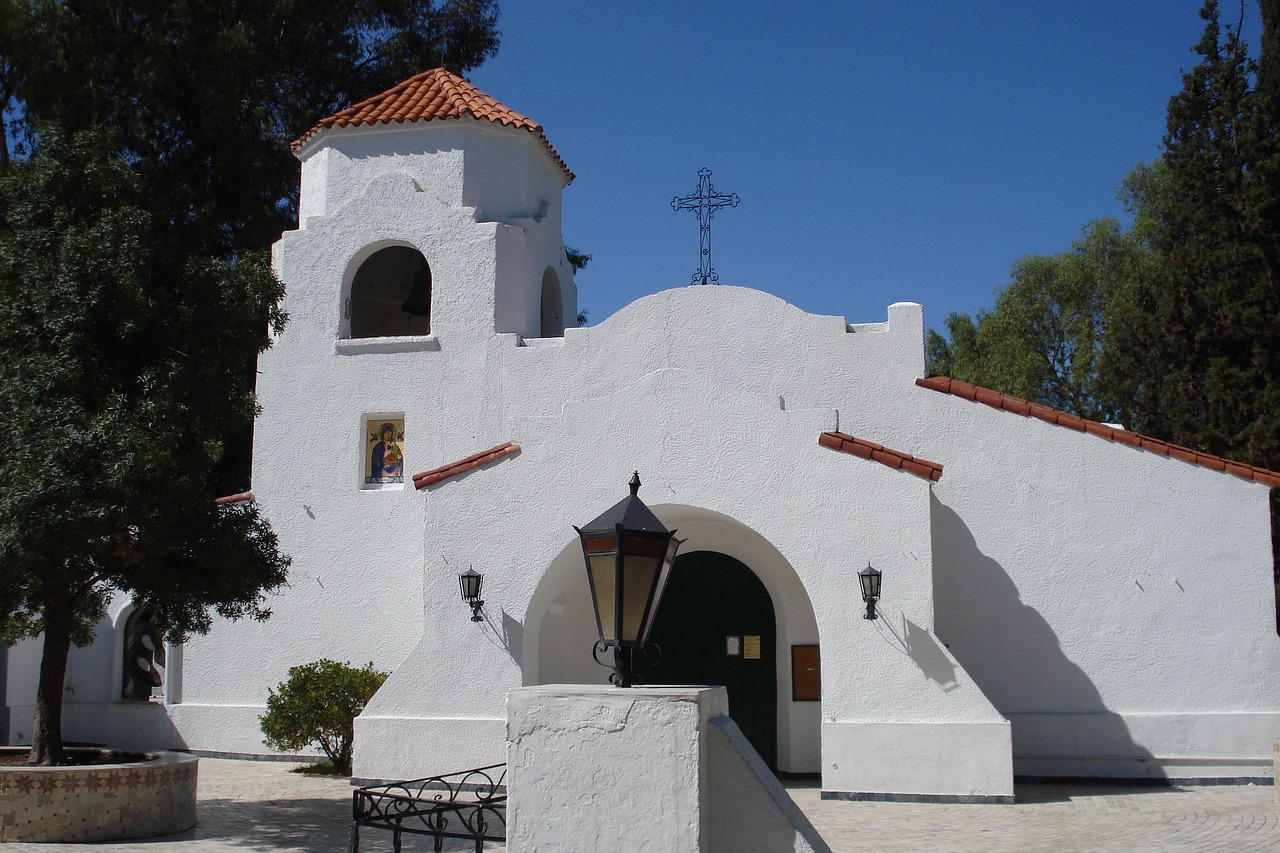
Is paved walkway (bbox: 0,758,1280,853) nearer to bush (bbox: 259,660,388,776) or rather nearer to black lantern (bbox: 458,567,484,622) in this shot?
bush (bbox: 259,660,388,776)

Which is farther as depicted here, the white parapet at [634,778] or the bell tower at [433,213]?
the bell tower at [433,213]

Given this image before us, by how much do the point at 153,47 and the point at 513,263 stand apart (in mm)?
10968

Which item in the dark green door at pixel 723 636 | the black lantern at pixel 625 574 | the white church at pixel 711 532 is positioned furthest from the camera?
the dark green door at pixel 723 636

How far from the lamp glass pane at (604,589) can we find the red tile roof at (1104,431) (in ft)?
26.7

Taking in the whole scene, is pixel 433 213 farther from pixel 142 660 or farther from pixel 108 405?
pixel 142 660

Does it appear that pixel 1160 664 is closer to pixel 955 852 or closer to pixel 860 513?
pixel 860 513

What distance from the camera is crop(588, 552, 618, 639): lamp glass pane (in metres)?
5.53

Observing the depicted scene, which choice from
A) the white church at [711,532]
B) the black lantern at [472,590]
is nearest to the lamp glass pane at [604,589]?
the white church at [711,532]

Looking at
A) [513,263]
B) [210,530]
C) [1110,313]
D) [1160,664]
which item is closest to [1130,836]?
[1160,664]

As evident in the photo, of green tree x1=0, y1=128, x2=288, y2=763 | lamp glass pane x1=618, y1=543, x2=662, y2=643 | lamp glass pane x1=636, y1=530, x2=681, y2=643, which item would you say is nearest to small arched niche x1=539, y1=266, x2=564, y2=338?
green tree x1=0, y1=128, x2=288, y2=763

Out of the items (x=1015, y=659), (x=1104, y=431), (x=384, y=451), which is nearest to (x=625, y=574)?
(x=1015, y=659)

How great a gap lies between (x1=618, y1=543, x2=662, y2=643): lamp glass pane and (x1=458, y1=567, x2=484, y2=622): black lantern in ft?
22.3

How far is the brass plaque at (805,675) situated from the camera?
500 inches

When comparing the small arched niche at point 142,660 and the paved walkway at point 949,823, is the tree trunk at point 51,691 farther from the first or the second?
the small arched niche at point 142,660
